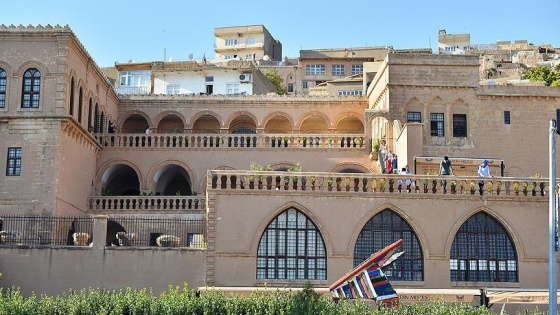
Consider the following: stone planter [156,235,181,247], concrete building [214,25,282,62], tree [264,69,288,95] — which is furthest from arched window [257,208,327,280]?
concrete building [214,25,282,62]

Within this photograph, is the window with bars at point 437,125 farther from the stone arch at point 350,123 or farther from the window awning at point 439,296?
the window awning at point 439,296

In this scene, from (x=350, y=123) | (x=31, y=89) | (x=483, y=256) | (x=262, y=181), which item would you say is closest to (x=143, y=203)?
(x=31, y=89)

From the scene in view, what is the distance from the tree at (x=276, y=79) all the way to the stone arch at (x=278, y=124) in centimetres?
2191

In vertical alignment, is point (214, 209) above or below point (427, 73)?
below

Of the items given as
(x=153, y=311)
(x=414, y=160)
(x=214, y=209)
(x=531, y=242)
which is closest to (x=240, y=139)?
(x=414, y=160)

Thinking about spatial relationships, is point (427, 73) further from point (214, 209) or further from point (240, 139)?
point (214, 209)

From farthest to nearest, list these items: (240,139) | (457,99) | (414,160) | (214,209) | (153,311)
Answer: (240,139), (457,99), (414,160), (214,209), (153,311)

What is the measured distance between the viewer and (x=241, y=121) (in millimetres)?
47406

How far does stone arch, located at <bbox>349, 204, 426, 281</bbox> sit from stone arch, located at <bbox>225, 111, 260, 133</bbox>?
55.5 ft

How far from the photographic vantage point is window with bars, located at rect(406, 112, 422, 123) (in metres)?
40.7

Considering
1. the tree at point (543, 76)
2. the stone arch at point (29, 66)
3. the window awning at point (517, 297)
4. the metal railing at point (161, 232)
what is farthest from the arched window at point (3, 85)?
the tree at point (543, 76)

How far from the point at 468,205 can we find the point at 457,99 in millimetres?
11222

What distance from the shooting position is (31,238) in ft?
103

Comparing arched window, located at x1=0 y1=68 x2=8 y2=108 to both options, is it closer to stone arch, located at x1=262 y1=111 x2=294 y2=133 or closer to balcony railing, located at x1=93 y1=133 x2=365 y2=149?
balcony railing, located at x1=93 y1=133 x2=365 y2=149
